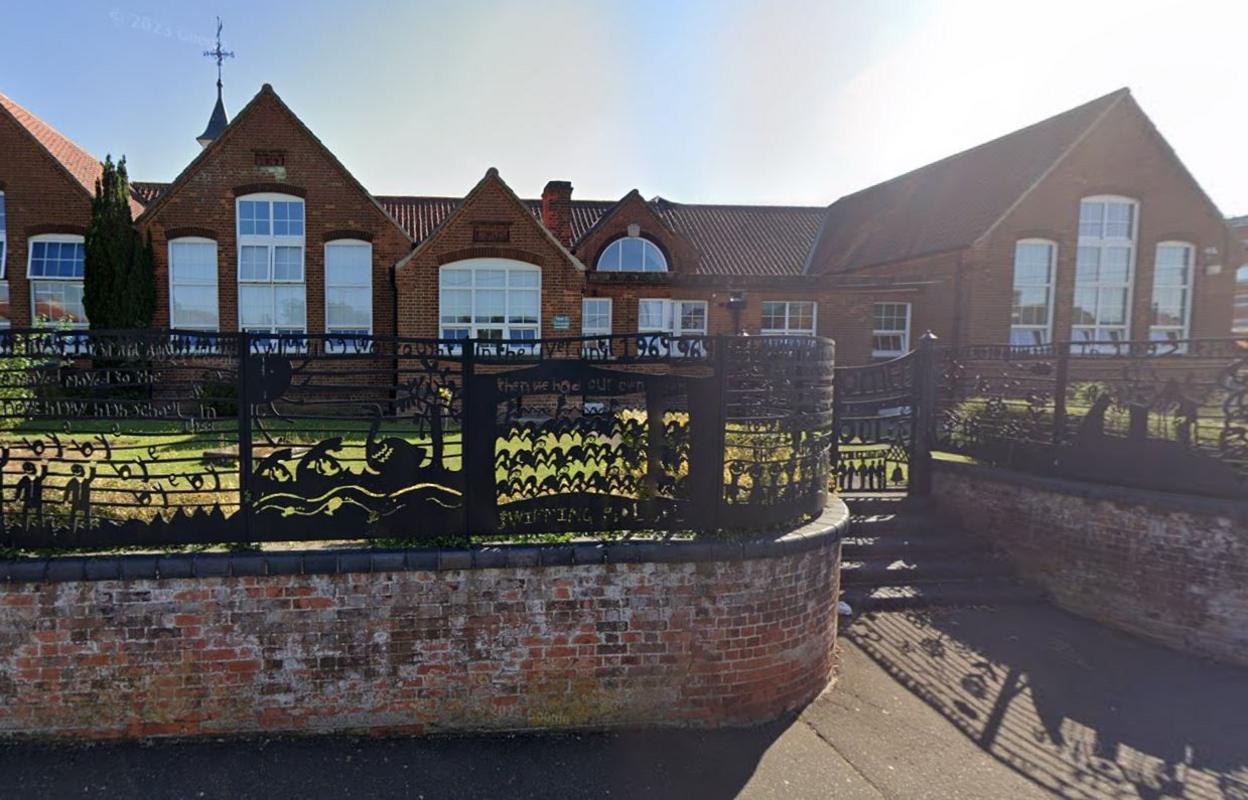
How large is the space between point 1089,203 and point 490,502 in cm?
2100

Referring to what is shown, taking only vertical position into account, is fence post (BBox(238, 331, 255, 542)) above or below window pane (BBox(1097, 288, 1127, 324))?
below

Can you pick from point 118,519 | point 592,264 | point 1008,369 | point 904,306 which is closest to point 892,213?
point 904,306

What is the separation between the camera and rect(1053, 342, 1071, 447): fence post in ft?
22.4

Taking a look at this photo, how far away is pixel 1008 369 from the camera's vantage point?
300 inches

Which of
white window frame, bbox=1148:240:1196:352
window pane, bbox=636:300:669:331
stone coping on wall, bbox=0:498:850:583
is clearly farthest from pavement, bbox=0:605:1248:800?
white window frame, bbox=1148:240:1196:352

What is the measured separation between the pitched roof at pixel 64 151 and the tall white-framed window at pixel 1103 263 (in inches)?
1038

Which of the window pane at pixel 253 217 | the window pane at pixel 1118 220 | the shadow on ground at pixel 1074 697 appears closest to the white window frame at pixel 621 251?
the window pane at pixel 253 217

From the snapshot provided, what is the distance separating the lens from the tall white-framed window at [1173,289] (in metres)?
19.1

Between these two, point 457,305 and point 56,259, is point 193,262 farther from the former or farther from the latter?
point 457,305

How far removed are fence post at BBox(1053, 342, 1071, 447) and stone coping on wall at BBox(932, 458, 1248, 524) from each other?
495mm

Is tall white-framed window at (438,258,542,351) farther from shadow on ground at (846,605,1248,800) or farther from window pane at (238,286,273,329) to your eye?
shadow on ground at (846,605,1248,800)

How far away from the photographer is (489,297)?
676 inches

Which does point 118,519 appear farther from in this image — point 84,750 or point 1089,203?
point 1089,203

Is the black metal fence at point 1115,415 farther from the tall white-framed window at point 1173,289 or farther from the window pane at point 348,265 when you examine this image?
the tall white-framed window at point 1173,289
